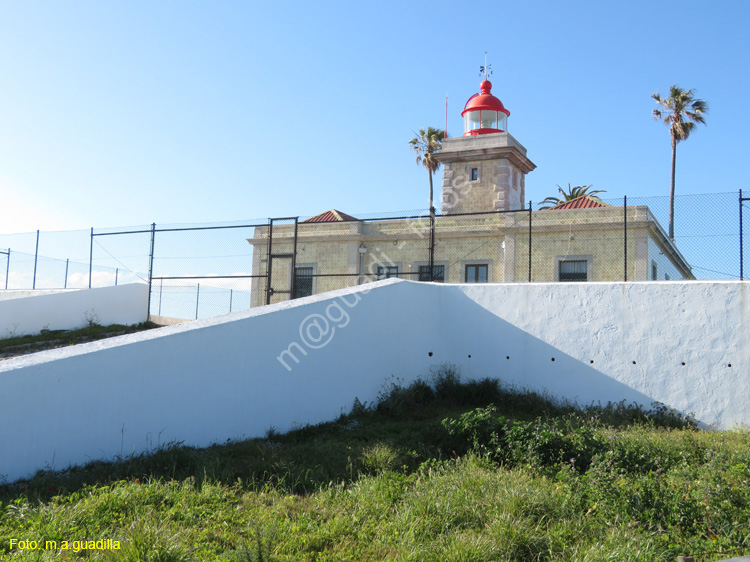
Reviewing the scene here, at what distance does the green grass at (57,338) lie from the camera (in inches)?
435

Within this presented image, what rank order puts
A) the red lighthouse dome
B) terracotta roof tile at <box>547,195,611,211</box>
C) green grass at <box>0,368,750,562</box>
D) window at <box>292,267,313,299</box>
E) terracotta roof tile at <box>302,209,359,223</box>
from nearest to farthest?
1. green grass at <box>0,368,750,562</box>
2. terracotta roof tile at <box>547,195,611,211</box>
3. window at <box>292,267,313,299</box>
4. terracotta roof tile at <box>302,209,359,223</box>
5. the red lighthouse dome

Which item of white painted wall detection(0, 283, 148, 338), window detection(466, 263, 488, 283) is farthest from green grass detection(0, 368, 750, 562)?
window detection(466, 263, 488, 283)

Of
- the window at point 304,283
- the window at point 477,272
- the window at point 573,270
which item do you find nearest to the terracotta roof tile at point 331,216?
the window at point 304,283

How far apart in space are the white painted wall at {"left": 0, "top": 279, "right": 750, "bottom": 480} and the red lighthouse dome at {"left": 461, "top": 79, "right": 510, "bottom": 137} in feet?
54.7

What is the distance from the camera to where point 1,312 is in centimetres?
1357

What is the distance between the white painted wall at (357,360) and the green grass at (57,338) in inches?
239

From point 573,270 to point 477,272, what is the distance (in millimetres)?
3288

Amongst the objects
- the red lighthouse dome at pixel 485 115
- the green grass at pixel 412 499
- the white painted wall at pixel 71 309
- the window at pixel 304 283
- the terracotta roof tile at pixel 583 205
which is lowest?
the green grass at pixel 412 499

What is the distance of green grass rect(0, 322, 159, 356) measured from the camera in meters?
11.0

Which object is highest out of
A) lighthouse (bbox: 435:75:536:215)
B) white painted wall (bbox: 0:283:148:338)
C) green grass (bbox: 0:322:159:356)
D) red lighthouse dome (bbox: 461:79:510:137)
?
red lighthouse dome (bbox: 461:79:510:137)

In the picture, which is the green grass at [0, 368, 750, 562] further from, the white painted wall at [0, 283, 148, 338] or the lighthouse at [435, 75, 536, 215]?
the lighthouse at [435, 75, 536, 215]

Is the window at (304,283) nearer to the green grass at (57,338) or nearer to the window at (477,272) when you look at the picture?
the window at (477,272)

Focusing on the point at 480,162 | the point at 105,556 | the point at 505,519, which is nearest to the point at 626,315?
the point at 505,519

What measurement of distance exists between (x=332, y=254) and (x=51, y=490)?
18332mm
